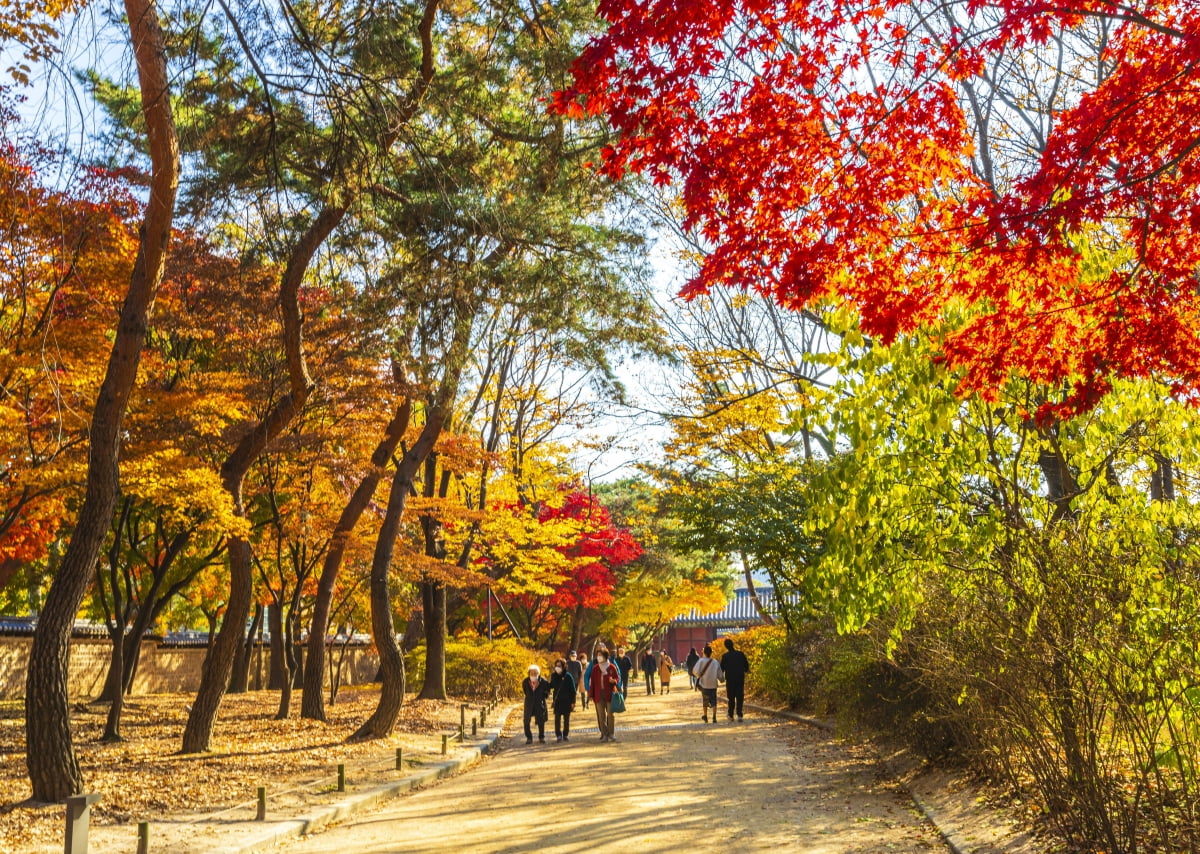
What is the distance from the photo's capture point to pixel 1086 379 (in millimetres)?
7023

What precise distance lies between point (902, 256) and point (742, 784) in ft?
23.6

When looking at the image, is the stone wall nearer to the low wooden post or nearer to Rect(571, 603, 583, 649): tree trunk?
Rect(571, 603, 583, 649): tree trunk

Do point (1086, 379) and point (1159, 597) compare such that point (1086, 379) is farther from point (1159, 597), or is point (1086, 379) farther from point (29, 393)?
point (29, 393)

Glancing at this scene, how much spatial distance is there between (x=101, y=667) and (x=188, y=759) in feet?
67.1

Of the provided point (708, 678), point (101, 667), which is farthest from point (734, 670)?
point (101, 667)

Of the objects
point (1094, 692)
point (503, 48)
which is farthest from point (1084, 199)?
point (503, 48)

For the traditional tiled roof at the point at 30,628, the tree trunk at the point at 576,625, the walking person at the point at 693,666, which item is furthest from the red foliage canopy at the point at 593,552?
the traditional tiled roof at the point at 30,628

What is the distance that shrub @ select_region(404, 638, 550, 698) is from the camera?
30203 mm

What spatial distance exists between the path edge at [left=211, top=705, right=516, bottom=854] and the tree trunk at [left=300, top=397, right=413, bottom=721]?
18.0ft

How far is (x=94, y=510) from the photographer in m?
10.8

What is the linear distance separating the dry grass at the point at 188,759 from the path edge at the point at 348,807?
0.72 m

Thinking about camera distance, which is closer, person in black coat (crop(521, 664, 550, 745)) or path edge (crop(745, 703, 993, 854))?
Result: path edge (crop(745, 703, 993, 854))

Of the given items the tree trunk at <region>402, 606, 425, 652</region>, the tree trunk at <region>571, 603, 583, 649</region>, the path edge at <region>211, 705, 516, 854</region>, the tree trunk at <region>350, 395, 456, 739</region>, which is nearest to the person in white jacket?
the path edge at <region>211, 705, 516, 854</region>

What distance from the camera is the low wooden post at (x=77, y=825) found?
689 centimetres
